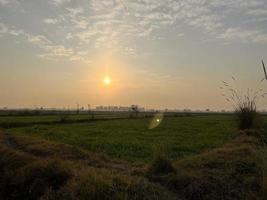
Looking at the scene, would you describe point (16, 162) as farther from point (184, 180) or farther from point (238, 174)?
point (238, 174)

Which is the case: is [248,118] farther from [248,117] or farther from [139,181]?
[139,181]

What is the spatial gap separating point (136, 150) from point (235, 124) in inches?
459

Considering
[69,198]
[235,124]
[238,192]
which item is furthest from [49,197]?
[235,124]

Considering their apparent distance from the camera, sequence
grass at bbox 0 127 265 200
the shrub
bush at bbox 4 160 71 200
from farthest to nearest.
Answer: the shrub
bush at bbox 4 160 71 200
grass at bbox 0 127 265 200

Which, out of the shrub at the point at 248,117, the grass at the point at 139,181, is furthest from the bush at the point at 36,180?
the shrub at the point at 248,117

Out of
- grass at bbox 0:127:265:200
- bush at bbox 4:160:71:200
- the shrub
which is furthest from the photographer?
the shrub

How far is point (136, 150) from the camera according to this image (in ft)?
70.9

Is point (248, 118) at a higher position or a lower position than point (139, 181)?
higher

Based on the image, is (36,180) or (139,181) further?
(36,180)

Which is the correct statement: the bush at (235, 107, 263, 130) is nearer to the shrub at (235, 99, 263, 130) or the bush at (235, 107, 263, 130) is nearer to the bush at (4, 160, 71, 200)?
the shrub at (235, 99, 263, 130)

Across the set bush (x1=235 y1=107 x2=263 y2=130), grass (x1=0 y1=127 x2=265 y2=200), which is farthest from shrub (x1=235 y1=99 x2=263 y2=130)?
grass (x1=0 y1=127 x2=265 y2=200)

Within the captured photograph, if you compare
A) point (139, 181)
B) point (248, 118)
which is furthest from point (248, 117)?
point (139, 181)

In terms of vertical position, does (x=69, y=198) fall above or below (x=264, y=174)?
below

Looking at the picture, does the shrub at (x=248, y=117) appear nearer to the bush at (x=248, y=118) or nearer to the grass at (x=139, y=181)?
the bush at (x=248, y=118)
